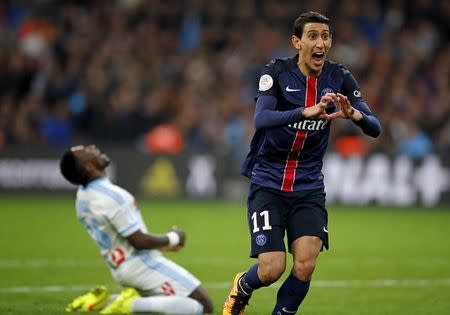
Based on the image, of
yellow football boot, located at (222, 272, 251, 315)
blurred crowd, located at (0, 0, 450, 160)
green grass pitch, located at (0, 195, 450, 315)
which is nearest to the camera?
yellow football boot, located at (222, 272, 251, 315)

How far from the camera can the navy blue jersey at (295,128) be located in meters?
7.73

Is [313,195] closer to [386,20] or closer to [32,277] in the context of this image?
[32,277]

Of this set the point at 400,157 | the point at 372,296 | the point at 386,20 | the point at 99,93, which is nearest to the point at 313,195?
the point at 372,296

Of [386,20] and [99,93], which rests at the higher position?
[386,20]

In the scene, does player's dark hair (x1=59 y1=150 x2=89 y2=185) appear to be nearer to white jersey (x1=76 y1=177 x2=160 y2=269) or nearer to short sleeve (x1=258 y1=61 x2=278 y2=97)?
white jersey (x1=76 y1=177 x2=160 y2=269)

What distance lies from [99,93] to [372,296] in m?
12.8

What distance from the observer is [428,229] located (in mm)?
16719

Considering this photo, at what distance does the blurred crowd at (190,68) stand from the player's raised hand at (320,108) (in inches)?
503

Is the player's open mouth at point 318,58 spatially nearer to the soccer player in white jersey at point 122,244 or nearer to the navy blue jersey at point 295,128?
the navy blue jersey at point 295,128

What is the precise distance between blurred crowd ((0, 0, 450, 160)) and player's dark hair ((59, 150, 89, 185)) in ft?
39.9

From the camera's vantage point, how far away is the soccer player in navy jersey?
25.1 ft

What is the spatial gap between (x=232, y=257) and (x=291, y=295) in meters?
5.75

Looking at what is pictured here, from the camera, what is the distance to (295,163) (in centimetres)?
789

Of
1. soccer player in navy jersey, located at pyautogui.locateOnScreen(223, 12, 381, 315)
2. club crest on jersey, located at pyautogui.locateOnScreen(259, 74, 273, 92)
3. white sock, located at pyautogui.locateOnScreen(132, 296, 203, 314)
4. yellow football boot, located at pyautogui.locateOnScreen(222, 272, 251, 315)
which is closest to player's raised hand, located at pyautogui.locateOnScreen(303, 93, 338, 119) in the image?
soccer player in navy jersey, located at pyautogui.locateOnScreen(223, 12, 381, 315)
